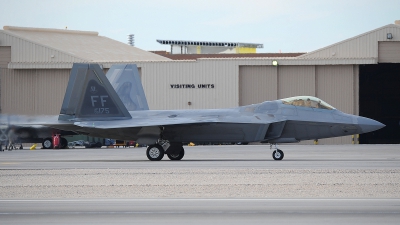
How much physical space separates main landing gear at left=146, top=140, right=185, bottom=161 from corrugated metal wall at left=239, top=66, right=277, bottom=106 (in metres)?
20.7

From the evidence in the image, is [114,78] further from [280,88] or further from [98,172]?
[280,88]

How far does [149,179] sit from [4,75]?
3482 centimetres

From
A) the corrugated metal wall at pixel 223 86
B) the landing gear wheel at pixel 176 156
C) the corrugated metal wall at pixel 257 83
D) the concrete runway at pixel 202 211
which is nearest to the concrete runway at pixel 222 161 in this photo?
the landing gear wheel at pixel 176 156

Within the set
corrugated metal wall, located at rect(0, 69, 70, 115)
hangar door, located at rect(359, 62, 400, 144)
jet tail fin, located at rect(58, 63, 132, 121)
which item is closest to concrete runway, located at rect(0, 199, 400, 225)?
jet tail fin, located at rect(58, 63, 132, 121)

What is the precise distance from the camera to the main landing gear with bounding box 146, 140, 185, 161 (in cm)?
2586

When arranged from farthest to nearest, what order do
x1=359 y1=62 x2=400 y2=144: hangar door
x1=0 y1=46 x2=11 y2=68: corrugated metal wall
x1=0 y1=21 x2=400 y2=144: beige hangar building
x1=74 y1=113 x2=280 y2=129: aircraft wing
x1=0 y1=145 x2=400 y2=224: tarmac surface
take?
1. x1=359 y1=62 x2=400 y2=144: hangar door
2. x1=0 y1=46 x2=11 y2=68: corrugated metal wall
3. x1=0 y1=21 x2=400 y2=144: beige hangar building
4. x1=74 y1=113 x2=280 y2=129: aircraft wing
5. x1=0 y1=145 x2=400 y2=224: tarmac surface

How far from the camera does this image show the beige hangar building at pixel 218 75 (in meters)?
45.4

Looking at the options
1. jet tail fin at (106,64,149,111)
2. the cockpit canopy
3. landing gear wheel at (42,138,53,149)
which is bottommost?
landing gear wheel at (42,138,53,149)

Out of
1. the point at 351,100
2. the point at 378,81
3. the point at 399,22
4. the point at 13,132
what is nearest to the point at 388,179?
the point at 13,132

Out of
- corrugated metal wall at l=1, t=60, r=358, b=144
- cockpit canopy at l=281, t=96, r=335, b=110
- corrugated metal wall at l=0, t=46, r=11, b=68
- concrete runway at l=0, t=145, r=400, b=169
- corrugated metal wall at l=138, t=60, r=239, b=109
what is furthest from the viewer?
corrugated metal wall at l=0, t=46, r=11, b=68

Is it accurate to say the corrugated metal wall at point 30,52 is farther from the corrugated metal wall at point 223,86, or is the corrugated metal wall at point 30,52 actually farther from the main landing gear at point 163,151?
the main landing gear at point 163,151

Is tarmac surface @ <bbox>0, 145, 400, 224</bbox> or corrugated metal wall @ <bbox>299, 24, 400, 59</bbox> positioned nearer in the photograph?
tarmac surface @ <bbox>0, 145, 400, 224</bbox>

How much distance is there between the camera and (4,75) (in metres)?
48.9

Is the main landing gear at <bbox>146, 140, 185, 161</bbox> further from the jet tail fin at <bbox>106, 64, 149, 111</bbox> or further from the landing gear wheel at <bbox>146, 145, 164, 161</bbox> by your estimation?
the jet tail fin at <bbox>106, 64, 149, 111</bbox>
